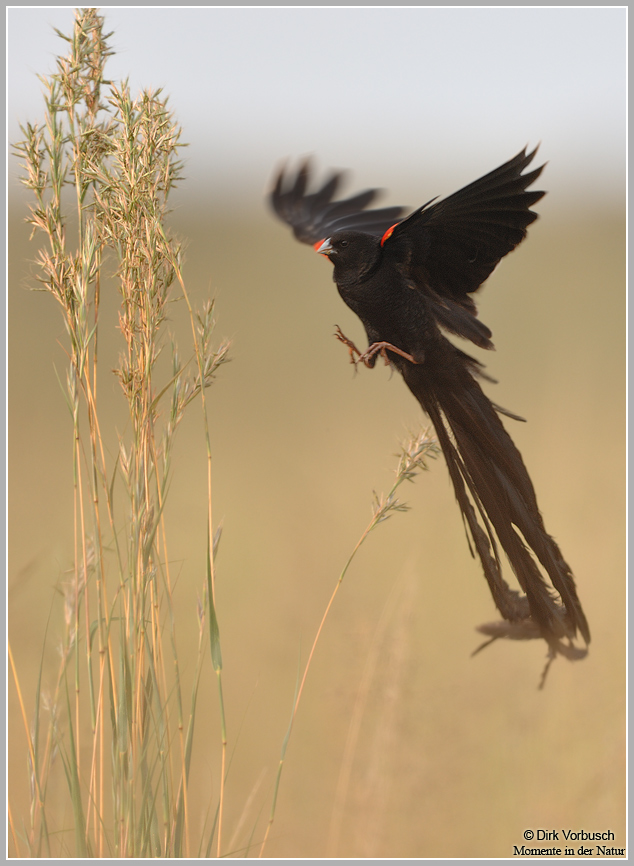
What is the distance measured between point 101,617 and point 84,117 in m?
0.96

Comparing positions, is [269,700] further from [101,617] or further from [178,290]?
[178,290]

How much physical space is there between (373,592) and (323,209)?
1.81m

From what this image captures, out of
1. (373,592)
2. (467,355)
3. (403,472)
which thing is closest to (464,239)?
(467,355)

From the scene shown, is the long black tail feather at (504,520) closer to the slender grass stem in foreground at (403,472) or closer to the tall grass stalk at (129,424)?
the slender grass stem in foreground at (403,472)

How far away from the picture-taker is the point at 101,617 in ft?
3.58

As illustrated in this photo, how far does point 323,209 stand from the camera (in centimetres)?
246

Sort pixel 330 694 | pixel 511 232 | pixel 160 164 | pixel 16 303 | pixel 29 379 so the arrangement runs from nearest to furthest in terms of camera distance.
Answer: pixel 160 164 → pixel 511 232 → pixel 330 694 → pixel 29 379 → pixel 16 303

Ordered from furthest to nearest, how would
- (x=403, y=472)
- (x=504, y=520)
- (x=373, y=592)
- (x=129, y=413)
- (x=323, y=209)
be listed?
1. (x=373, y=592)
2. (x=323, y=209)
3. (x=504, y=520)
4. (x=403, y=472)
5. (x=129, y=413)

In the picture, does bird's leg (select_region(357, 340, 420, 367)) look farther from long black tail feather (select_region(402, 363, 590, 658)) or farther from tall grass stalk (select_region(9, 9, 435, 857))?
tall grass stalk (select_region(9, 9, 435, 857))

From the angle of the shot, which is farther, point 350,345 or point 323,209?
point 323,209

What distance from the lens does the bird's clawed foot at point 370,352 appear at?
1.61 m

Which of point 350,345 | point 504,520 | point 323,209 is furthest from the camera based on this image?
point 323,209

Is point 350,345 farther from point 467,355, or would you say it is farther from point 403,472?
point 403,472

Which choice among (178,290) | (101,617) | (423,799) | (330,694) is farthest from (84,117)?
(423,799)
